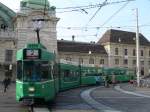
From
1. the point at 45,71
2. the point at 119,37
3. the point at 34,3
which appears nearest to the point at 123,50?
the point at 119,37

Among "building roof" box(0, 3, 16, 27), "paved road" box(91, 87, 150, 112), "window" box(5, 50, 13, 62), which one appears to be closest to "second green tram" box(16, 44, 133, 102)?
"paved road" box(91, 87, 150, 112)

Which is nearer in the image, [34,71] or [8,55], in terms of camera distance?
[34,71]

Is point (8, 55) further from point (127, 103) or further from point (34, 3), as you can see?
point (127, 103)

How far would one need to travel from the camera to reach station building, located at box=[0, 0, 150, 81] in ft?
251

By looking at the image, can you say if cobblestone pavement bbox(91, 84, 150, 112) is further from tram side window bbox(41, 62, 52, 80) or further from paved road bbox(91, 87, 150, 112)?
tram side window bbox(41, 62, 52, 80)

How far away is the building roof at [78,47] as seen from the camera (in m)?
99.6

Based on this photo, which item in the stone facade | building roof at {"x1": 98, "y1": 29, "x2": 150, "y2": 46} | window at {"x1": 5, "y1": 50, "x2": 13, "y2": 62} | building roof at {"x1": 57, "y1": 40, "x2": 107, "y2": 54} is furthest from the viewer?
building roof at {"x1": 98, "y1": 29, "x2": 150, "y2": 46}

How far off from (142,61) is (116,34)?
9882 mm

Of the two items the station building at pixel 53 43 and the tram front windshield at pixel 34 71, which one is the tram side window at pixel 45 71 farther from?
the station building at pixel 53 43

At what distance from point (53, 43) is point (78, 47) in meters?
20.3

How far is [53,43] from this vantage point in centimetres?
8225

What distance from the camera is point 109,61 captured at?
349ft

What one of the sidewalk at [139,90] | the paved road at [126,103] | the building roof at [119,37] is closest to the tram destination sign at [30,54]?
the paved road at [126,103]

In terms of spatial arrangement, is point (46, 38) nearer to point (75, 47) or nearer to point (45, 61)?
point (75, 47)
